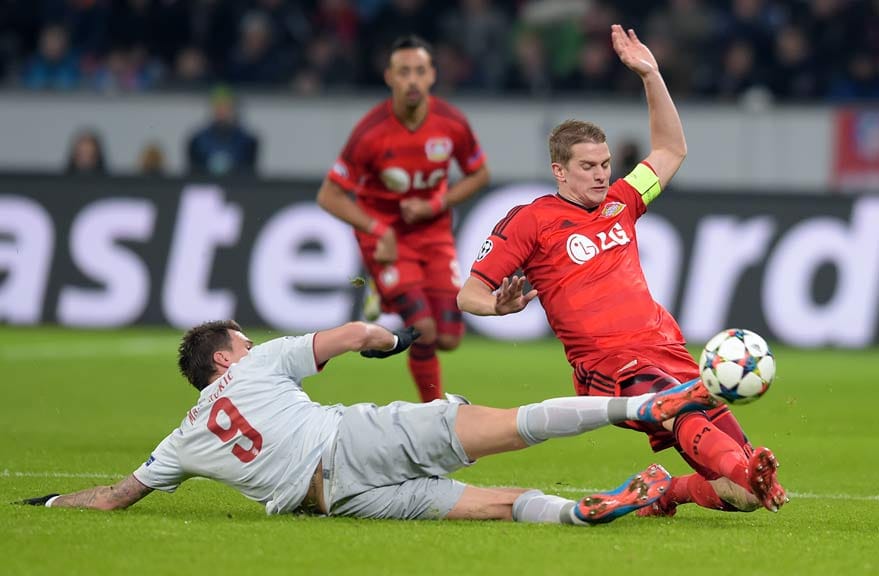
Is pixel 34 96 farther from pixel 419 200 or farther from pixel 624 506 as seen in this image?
pixel 624 506

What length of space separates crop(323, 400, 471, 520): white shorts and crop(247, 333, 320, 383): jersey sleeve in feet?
0.95

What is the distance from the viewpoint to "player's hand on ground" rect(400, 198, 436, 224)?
1130 centimetres

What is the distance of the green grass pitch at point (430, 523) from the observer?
19.7 feet

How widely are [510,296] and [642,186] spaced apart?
128 centimetres

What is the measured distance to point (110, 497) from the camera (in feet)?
23.7

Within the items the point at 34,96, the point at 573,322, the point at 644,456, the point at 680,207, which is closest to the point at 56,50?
the point at 34,96

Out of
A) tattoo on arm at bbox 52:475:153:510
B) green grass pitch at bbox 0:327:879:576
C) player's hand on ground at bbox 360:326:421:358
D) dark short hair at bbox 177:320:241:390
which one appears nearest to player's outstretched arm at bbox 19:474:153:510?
tattoo on arm at bbox 52:475:153:510

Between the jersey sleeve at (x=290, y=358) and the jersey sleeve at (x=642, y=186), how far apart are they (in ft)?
6.25

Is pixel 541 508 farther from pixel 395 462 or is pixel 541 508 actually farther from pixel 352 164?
pixel 352 164

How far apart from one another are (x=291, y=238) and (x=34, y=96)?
5784 mm

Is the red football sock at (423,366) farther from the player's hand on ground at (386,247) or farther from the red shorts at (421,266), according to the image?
the player's hand on ground at (386,247)

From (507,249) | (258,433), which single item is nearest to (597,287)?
(507,249)

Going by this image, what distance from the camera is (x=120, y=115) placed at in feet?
69.1

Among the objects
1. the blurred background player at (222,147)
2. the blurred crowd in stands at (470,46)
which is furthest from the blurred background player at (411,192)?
the blurred crowd in stands at (470,46)
